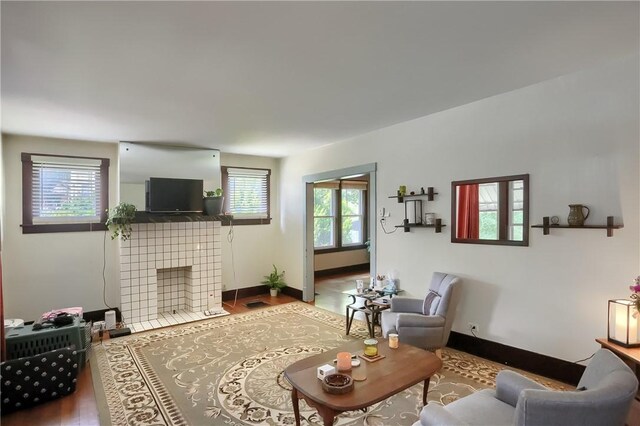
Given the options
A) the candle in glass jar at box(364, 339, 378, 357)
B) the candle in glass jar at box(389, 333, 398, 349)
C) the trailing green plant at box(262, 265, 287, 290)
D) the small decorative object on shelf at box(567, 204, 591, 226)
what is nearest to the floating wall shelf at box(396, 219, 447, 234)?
the small decorative object on shelf at box(567, 204, 591, 226)

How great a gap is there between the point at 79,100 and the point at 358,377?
11.4 ft

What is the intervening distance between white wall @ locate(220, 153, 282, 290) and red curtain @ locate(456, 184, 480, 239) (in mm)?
3333

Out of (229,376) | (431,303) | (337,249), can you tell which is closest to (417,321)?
(431,303)

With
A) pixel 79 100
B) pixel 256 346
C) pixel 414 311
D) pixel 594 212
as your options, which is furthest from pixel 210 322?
pixel 594 212

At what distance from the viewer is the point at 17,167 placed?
4.54 meters

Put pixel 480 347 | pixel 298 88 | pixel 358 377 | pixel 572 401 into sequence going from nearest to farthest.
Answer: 1. pixel 572 401
2. pixel 358 377
3. pixel 298 88
4. pixel 480 347

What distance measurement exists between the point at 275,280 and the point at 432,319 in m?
3.73

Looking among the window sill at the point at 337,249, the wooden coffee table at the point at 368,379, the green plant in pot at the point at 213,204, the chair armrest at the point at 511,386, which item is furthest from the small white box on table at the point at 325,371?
the window sill at the point at 337,249

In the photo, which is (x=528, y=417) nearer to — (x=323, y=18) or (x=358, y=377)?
(x=358, y=377)

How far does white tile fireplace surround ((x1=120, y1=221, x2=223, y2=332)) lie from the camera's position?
493 cm

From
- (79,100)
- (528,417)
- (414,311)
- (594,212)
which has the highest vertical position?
(79,100)

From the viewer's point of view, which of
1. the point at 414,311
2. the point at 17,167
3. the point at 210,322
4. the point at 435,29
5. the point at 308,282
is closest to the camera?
the point at 435,29

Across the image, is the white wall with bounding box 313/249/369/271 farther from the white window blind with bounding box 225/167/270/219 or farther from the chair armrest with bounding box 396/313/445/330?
the chair armrest with bounding box 396/313/445/330

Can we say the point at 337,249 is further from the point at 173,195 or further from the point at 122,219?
the point at 122,219
